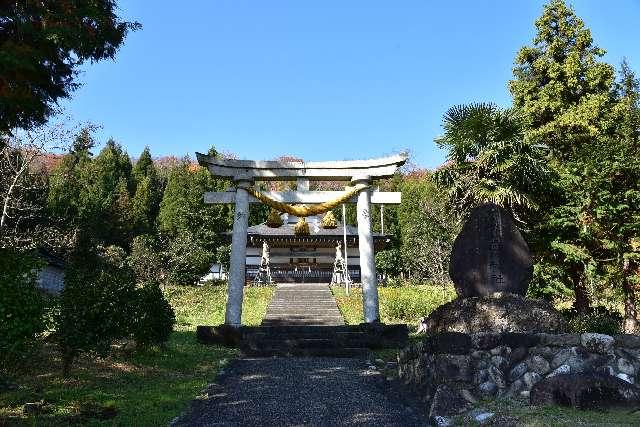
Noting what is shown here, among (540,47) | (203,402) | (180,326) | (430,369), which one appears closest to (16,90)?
(203,402)

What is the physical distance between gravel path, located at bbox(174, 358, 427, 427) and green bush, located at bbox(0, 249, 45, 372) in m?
2.09

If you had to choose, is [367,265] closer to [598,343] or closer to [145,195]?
[598,343]

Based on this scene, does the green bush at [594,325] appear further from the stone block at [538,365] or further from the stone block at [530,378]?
the stone block at [530,378]

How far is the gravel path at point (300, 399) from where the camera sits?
6.48 meters

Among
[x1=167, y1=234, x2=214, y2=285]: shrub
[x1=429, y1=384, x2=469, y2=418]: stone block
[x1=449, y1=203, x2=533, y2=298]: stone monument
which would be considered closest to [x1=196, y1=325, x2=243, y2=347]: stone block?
[x1=449, y1=203, x2=533, y2=298]: stone monument

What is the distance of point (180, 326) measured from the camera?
18.7 meters

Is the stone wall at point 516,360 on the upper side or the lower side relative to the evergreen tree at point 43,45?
lower

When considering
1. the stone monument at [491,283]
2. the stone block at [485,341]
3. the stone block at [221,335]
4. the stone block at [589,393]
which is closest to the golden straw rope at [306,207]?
the stone block at [221,335]

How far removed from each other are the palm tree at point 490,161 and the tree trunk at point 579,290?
9.40 feet

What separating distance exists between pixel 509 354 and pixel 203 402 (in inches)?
178

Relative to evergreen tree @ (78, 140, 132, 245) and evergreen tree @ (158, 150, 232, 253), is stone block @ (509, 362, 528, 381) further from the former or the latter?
evergreen tree @ (78, 140, 132, 245)

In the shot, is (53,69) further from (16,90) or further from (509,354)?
(509,354)

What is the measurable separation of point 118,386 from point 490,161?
13.7 m

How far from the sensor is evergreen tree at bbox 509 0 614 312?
1728 cm
